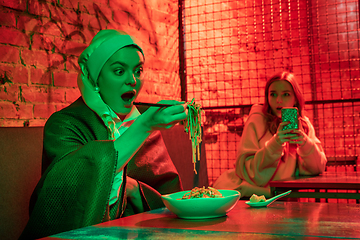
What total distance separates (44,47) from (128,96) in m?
0.75

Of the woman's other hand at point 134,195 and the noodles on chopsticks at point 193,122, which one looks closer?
the noodles on chopsticks at point 193,122

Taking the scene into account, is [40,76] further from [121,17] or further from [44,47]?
[121,17]

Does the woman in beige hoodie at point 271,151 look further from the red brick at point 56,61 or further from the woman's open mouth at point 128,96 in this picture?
the red brick at point 56,61

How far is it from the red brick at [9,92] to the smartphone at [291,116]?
1.40 m

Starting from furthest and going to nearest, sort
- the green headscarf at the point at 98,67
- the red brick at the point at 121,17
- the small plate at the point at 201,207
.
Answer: the red brick at the point at 121,17 → the green headscarf at the point at 98,67 → the small plate at the point at 201,207

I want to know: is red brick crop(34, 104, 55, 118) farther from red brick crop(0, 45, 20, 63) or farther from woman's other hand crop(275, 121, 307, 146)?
woman's other hand crop(275, 121, 307, 146)

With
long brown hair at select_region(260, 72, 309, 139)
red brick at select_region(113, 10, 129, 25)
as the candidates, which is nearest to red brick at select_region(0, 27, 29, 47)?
red brick at select_region(113, 10, 129, 25)

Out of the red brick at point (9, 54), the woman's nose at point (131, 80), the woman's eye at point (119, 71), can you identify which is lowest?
the woman's nose at point (131, 80)

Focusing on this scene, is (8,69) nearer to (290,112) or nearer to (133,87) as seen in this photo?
(133,87)

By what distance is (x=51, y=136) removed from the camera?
4.33ft

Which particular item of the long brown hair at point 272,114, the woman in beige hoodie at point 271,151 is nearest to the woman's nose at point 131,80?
the woman in beige hoodie at point 271,151

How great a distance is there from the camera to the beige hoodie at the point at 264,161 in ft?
7.67

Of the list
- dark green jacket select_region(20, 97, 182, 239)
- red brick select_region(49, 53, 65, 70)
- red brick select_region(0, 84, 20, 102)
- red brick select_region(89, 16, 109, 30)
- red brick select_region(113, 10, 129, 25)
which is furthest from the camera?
red brick select_region(113, 10, 129, 25)

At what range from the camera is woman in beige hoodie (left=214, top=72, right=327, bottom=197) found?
92.4 inches
